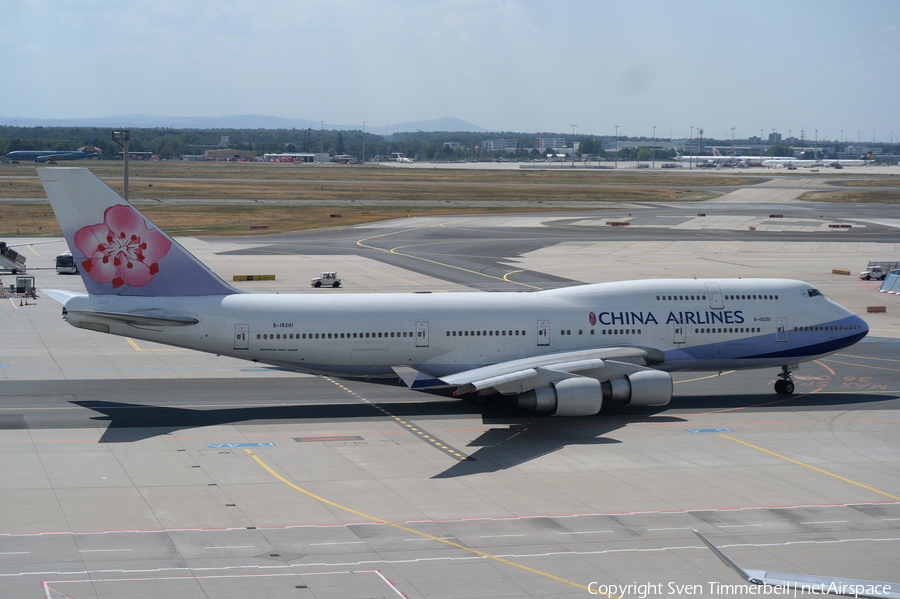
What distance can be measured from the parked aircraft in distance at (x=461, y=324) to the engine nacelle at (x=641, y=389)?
0.05m

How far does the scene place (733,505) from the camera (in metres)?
27.9

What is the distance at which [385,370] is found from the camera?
130 ft

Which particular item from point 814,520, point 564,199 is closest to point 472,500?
A: point 814,520

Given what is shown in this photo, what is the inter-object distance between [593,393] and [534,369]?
8.65 feet

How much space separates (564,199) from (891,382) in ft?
439

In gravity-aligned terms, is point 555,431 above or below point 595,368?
below

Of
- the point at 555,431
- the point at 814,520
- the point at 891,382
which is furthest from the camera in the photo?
the point at 891,382

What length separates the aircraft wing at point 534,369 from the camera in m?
36.2

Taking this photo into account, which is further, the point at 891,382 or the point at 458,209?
the point at 458,209

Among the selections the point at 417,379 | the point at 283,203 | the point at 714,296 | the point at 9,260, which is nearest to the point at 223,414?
the point at 417,379

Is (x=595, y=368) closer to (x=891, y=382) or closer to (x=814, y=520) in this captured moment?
(x=814, y=520)

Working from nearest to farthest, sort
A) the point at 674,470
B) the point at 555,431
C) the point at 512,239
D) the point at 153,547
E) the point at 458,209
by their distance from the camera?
the point at 153,547
the point at 674,470
the point at 555,431
the point at 512,239
the point at 458,209

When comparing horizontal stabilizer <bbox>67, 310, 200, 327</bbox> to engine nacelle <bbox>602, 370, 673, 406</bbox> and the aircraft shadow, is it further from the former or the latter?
engine nacelle <bbox>602, 370, 673, 406</bbox>

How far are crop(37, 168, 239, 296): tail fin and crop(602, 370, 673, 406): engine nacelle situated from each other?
18.1 m
